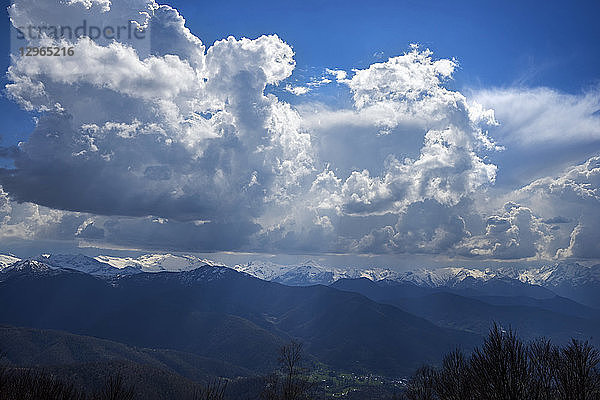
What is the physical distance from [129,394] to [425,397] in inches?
1630

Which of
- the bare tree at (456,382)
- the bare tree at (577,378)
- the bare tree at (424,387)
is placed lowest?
the bare tree at (424,387)

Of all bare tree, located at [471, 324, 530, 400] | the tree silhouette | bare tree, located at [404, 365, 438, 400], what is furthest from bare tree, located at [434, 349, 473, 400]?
bare tree, located at [471, 324, 530, 400]

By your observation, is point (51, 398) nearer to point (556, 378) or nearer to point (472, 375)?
point (472, 375)

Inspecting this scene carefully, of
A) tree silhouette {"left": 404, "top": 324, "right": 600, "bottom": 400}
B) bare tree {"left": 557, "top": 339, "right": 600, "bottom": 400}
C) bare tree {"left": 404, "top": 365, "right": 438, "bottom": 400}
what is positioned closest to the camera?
tree silhouette {"left": 404, "top": 324, "right": 600, "bottom": 400}

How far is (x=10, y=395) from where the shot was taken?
158 ft

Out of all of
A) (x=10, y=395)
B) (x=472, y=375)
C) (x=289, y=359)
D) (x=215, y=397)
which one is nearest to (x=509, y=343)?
(x=472, y=375)

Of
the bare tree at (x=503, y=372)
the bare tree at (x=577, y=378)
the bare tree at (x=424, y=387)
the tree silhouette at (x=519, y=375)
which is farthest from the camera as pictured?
the bare tree at (x=424, y=387)

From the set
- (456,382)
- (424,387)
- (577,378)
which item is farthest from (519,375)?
(424,387)

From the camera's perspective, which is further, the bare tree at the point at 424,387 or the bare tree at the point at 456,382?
the bare tree at the point at 424,387

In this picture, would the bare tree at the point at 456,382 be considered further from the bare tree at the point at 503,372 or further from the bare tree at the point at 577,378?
the bare tree at the point at 577,378

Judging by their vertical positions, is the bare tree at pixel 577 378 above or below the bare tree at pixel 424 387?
above

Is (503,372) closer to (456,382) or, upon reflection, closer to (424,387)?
(456,382)

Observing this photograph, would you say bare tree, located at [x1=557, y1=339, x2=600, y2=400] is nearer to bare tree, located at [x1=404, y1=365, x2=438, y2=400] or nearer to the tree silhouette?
the tree silhouette

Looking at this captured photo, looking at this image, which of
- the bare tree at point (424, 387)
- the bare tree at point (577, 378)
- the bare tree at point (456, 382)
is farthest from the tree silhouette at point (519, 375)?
the bare tree at point (424, 387)
